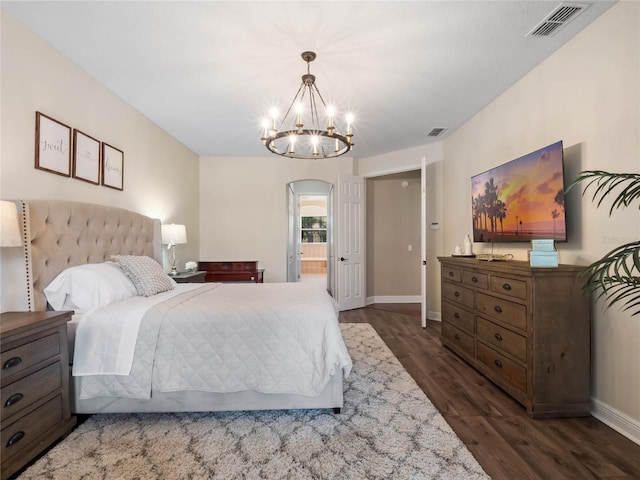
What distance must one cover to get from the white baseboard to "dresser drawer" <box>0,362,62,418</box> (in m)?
3.43

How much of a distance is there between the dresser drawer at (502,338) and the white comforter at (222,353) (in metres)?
1.27

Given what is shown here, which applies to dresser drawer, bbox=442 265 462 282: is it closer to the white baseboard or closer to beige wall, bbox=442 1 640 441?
beige wall, bbox=442 1 640 441

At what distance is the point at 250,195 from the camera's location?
5496 mm

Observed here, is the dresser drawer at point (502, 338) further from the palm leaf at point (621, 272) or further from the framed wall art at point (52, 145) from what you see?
the framed wall art at point (52, 145)

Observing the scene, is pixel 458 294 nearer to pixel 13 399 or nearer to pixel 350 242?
pixel 350 242

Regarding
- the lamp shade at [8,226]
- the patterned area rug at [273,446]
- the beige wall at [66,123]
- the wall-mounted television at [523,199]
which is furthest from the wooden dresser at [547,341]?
the beige wall at [66,123]

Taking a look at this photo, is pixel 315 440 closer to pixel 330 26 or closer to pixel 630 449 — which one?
pixel 630 449

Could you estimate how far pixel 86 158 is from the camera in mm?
2775

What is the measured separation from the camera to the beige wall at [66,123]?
6.97 feet

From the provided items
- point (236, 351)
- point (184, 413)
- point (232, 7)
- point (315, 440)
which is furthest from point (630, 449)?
point (232, 7)

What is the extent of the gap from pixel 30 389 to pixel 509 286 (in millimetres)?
3102

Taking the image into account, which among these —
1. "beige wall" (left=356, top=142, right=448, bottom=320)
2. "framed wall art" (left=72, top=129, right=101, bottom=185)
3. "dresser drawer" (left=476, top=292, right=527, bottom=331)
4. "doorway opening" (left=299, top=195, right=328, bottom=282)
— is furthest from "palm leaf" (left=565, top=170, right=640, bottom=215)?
"doorway opening" (left=299, top=195, right=328, bottom=282)

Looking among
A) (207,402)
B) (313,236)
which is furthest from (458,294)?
(313,236)

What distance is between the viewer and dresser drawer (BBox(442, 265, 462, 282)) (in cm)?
325
